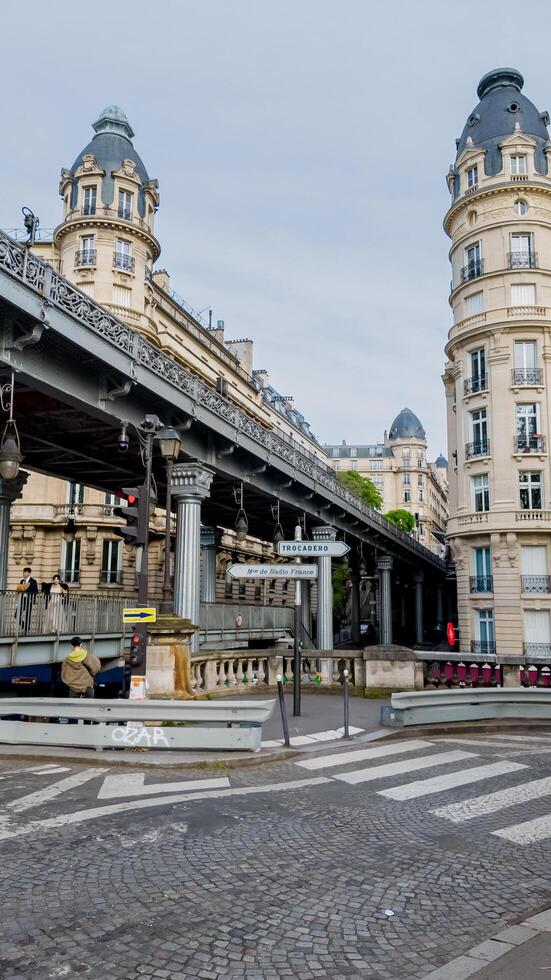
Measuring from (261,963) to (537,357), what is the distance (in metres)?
33.3

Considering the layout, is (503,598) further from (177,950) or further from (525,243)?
(177,950)

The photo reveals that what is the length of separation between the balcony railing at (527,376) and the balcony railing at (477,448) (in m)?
3.08

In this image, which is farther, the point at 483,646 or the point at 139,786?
the point at 483,646

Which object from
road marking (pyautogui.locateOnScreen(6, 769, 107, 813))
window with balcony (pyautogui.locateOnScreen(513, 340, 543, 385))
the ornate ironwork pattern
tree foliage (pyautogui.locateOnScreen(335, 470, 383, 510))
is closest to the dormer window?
window with balcony (pyautogui.locateOnScreen(513, 340, 543, 385))

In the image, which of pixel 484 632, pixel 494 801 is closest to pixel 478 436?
pixel 484 632

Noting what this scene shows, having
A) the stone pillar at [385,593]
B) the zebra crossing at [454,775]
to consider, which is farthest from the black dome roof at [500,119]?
the zebra crossing at [454,775]

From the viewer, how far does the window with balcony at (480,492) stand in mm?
33875

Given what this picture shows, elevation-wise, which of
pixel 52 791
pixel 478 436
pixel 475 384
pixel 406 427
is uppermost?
pixel 406 427

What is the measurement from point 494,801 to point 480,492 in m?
27.7

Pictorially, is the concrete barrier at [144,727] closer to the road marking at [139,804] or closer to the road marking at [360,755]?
the road marking at [360,755]

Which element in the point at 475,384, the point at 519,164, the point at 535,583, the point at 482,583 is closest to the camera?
the point at 535,583

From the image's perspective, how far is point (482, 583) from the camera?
109ft

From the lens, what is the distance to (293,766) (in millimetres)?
9461

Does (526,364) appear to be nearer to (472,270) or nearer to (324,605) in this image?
(472,270)
